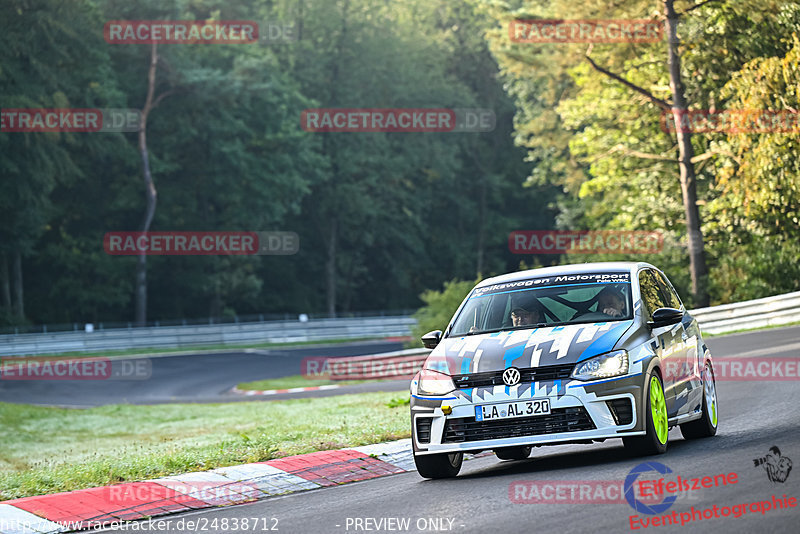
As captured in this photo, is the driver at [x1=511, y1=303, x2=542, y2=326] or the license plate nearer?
the license plate

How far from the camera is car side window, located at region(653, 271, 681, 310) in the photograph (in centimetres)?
1123

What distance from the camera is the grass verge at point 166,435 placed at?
1059 centimetres

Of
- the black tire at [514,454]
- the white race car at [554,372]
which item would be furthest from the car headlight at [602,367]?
the black tire at [514,454]

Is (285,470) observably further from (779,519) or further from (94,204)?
(94,204)

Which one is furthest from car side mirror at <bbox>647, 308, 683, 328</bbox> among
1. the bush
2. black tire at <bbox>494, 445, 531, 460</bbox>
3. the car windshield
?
the bush

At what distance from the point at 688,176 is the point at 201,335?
27001mm

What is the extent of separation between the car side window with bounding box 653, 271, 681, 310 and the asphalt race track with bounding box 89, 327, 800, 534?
134 cm

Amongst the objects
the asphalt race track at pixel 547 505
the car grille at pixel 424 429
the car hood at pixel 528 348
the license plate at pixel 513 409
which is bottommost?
the asphalt race track at pixel 547 505

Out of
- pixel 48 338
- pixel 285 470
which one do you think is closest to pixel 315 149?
pixel 48 338

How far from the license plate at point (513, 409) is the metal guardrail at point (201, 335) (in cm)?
4045

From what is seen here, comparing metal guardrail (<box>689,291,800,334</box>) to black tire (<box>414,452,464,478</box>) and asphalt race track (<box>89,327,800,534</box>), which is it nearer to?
asphalt race track (<box>89,327,800,534</box>)

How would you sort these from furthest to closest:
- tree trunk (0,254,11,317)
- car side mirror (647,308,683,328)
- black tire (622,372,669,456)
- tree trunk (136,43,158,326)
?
tree trunk (136,43,158,326), tree trunk (0,254,11,317), car side mirror (647,308,683,328), black tire (622,372,669,456)

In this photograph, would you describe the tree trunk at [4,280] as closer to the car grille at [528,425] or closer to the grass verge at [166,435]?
the grass verge at [166,435]

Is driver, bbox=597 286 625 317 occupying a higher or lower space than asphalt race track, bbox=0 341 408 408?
higher
